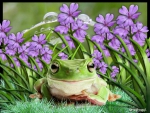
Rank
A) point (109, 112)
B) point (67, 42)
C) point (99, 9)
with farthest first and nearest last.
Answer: point (99, 9) → point (67, 42) → point (109, 112)

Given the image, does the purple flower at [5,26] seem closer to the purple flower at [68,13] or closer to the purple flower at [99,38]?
the purple flower at [68,13]

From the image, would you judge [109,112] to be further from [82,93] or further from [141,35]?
[141,35]

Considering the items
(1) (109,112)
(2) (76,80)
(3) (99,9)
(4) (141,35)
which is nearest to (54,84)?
(2) (76,80)

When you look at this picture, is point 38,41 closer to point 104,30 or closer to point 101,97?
point 104,30

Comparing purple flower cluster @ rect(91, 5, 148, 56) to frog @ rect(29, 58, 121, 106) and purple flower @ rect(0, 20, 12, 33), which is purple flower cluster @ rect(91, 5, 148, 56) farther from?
purple flower @ rect(0, 20, 12, 33)

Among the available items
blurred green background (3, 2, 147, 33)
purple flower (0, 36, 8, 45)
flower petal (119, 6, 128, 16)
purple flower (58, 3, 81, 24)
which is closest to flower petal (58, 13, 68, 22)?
purple flower (58, 3, 81, 24)

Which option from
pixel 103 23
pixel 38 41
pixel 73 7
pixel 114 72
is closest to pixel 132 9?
pixel 103 23
